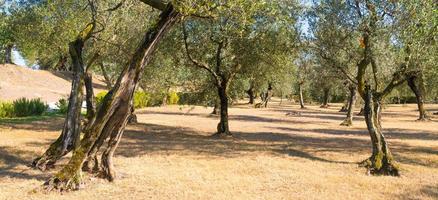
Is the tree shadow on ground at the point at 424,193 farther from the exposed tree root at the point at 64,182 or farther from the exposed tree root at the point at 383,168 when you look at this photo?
the exposed tree root at the point at 64,182

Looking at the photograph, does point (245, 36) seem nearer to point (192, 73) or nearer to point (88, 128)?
point (192, 73)

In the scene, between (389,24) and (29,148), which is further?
(29,148)

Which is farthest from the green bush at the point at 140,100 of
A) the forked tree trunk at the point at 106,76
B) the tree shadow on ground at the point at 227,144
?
the tree shadow on ground at the point at 227,144

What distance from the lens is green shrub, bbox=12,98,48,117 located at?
36.6 meters

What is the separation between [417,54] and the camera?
16250 mm

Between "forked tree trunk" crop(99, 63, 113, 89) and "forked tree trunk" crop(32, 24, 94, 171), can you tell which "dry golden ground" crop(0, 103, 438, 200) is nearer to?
"forked tree trunk" crop(32, 24, 94, 171)

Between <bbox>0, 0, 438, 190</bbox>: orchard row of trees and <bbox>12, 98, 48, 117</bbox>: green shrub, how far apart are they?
888 centimetres

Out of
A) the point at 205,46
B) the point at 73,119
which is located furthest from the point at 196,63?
the point at 73,119

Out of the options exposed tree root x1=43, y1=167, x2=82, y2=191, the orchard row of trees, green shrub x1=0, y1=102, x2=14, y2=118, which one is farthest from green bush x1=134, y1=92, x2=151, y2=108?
exposed tree root x1=43, y1=167, x2=82, y2=191

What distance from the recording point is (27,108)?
3734 cm

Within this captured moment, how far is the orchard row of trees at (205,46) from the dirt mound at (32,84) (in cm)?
2431

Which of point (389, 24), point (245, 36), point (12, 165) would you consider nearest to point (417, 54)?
point (389, 24)

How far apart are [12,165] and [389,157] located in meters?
12.7

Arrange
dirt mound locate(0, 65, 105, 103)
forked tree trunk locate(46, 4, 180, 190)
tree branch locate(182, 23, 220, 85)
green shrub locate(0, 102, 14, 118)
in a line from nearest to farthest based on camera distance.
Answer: forked tree trunk locate(46, 4, 180, 190), tree branch locate(182, 23, 220, 85), green shrub locate(0, 102, 14, 118), dirt mound locate(0, 65, 105, 103)
